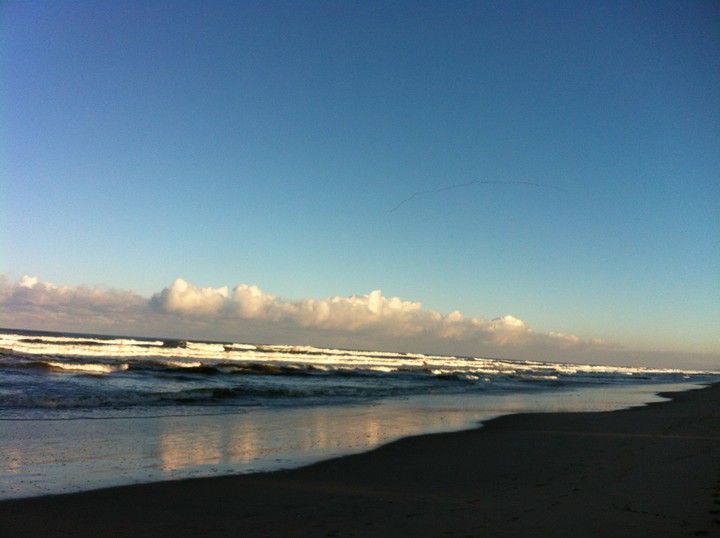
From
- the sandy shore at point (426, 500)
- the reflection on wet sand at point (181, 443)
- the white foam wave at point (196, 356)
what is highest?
the sandy shore at point (426, 500)

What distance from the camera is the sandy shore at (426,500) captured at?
589 cm

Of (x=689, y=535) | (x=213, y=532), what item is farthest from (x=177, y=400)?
(x=689, y=535)

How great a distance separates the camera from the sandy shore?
5887 mm

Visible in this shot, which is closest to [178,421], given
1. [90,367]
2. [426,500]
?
[426,500]

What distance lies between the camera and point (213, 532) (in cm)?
580

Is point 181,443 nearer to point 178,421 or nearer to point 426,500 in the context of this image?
point 178,421

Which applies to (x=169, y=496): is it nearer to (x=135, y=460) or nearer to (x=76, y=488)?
(x=76, y=488)

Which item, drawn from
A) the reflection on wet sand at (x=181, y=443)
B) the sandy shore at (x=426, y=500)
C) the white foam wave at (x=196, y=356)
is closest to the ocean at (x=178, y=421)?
the reflection on wet sand at (x=181, y=443)

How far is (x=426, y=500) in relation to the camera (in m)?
7.30

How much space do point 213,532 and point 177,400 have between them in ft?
48.5

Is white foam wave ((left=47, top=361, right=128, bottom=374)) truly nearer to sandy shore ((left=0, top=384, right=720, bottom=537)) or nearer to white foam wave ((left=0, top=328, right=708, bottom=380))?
white foam wave ((left=0, top=328, right=708, bottom=380))

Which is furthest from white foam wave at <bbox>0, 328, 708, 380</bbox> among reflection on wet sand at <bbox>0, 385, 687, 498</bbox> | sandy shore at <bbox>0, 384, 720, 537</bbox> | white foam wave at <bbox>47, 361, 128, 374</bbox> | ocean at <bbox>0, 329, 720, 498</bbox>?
sandy shore at <bbox>0, 384, 720, 537</bbox>

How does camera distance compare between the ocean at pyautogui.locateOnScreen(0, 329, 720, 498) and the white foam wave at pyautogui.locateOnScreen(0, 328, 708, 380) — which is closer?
the ocean at pyautogui.locateOnScreen(0, 329, 720, 498)

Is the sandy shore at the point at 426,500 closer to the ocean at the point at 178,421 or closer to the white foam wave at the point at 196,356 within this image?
the ocean at the point at 178,421
